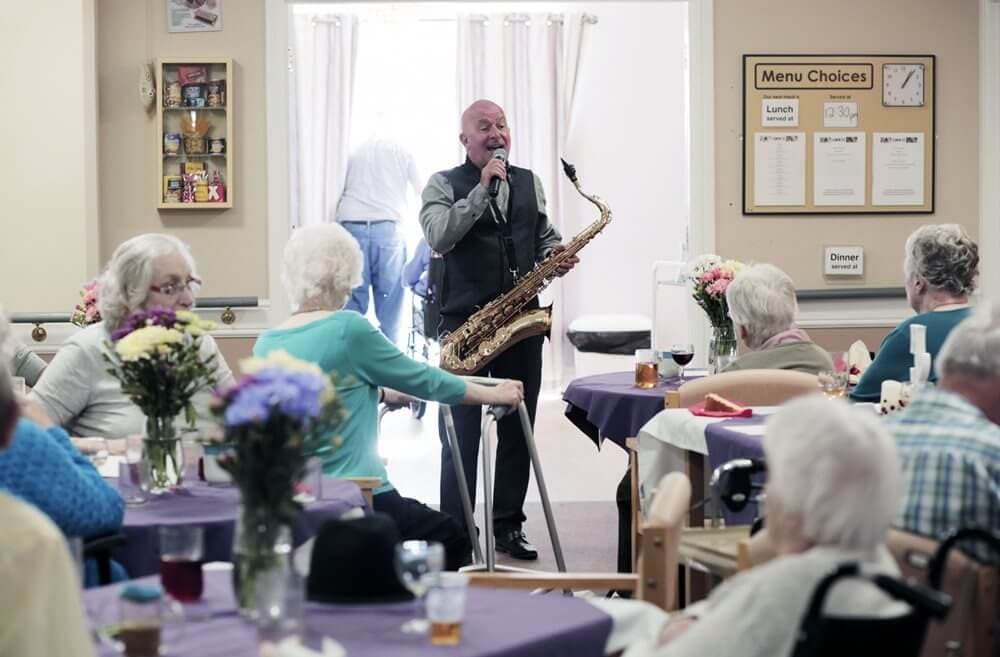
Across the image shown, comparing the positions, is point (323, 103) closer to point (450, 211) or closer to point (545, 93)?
point (545, 93)

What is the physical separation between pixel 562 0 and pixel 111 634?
6.40m

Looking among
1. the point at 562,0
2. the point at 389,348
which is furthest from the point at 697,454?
the point at 562,0

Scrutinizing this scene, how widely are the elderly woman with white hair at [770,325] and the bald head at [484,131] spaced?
5.07 feet

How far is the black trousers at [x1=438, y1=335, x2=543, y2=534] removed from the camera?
552 cm

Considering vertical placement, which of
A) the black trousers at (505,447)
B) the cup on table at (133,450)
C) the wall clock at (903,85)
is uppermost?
the wall clock at (903,85)

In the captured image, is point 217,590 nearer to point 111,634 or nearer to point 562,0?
point 111,634

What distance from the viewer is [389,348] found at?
3.88m

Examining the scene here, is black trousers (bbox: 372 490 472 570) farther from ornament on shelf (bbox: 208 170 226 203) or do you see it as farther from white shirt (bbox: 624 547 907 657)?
ornament on shelf (bbox: 208 170 226 203)

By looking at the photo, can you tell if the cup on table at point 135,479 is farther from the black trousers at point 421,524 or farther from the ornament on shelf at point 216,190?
the ornament on shelf at point 216,190

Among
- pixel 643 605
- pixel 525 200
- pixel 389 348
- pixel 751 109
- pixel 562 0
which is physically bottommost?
pixel 643 605

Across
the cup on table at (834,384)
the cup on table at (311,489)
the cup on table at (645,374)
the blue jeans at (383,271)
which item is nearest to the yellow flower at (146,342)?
the cup on table at (311,489)

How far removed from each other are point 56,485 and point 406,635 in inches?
31.9

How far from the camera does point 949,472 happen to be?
2451 millimetres

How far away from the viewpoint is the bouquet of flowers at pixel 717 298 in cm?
537
